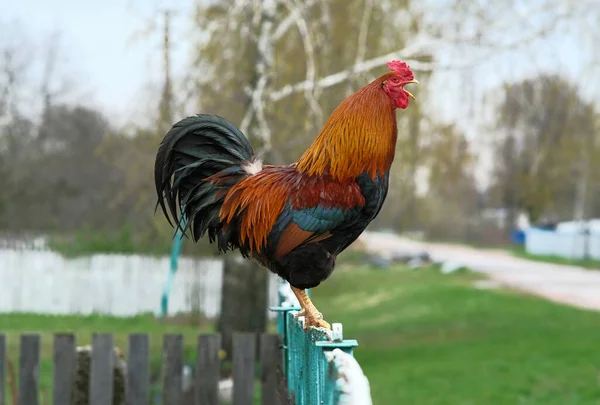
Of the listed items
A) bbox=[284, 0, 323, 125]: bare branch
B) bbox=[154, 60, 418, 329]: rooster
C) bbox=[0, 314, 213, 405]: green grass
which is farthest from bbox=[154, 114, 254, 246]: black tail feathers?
bbox=[0, 314, 213, 405]: green grass

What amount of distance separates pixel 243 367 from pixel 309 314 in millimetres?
1694

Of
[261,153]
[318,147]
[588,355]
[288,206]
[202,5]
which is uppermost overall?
[202,5]

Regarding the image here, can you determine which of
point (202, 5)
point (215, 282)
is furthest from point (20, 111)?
point (202, 5)

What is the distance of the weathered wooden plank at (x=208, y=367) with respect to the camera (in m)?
4.93

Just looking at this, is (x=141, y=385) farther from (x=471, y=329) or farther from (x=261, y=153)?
(x=471, y=329)

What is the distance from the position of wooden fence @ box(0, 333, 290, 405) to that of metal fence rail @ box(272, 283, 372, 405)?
1062mm

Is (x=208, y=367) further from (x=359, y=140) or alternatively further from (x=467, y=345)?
(x=467, y=345)

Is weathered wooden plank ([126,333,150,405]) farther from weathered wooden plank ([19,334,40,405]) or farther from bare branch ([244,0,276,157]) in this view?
bare branch ([244,0,276,157])

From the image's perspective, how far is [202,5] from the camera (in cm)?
921

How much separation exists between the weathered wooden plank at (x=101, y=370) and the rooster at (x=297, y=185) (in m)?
1.32

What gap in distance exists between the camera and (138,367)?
5.01 m

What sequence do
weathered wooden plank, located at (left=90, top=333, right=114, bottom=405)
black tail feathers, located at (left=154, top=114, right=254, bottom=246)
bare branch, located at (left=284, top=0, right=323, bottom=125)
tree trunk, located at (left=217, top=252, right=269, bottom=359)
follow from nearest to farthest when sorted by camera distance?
black tail feathers, located at (left=154, top=114, right=254, bottom=246), weathered wooden plank, located at (left=90, top=333, right=114, bottom=405), bare branch, located at (left=284, top=0, right=323, bottom=125), tree trunk, located at (left=217, top=252, right=269, bottom=359)

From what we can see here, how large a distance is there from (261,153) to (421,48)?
82.8 inches

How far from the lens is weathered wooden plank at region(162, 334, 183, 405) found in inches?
196
